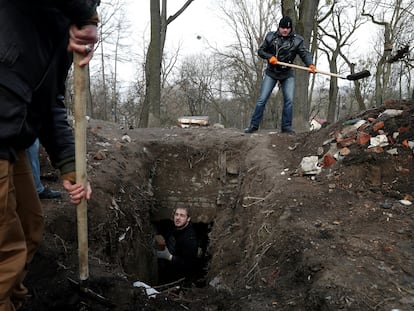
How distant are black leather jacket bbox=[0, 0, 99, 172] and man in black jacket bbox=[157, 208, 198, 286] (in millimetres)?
4562

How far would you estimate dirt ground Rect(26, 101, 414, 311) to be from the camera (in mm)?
2879

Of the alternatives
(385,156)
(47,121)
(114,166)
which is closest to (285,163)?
(385,156)

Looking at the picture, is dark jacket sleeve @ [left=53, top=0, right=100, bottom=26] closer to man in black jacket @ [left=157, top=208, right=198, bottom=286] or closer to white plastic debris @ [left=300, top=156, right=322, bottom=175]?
white plastic debris @ [left=300, top=156, right=322, bottom=175]

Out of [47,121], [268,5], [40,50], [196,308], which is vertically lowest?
[196,308]

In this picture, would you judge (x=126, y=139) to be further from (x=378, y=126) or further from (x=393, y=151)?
(x=393, y=151)

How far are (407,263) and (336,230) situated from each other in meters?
0.74

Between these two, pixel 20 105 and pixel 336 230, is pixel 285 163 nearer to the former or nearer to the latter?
pixel 336 230

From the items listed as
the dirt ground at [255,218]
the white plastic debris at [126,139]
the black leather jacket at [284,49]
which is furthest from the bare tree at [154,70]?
the black leather jacket at [284,49]

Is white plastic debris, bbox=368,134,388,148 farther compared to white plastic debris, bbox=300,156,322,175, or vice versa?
white plastic debris, bbox=300,156,322,175

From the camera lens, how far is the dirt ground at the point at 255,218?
2.88 meters

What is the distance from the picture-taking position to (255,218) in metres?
4.85

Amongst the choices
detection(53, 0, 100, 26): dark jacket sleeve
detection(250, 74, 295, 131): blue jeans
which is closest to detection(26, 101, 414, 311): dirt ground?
detection(250, 74, 295, 131): blue jeans

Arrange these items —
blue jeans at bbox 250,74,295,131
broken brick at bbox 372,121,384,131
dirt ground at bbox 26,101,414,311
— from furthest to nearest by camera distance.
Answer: blue jeans at bbox 250,74,295,131
broken brick at bbox 372,121,384,131
dirt ground at bbox 26,101,414,311

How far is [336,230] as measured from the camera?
365cm
